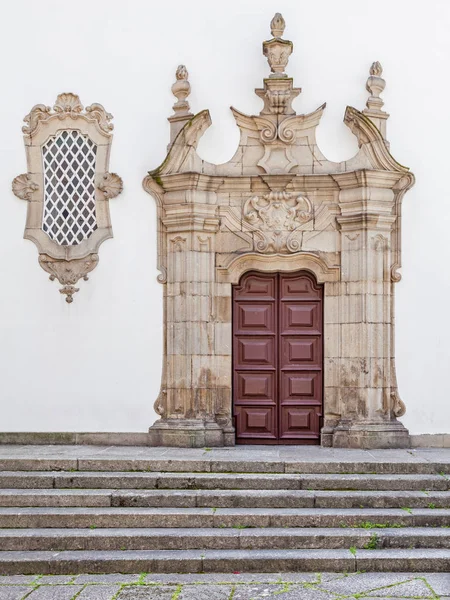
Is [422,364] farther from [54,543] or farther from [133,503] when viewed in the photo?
[54,543]

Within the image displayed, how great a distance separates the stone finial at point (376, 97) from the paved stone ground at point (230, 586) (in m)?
5.33

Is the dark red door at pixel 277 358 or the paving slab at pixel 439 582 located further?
the dark red door at pixel 277 358

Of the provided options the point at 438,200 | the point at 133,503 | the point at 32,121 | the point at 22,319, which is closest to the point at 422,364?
the point at 438,200

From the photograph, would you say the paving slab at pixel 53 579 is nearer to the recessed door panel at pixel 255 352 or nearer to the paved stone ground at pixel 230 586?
the paved stone ground at pixel 230 586

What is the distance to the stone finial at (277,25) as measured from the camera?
10391 mm

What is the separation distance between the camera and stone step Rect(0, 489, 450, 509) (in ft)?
27.0

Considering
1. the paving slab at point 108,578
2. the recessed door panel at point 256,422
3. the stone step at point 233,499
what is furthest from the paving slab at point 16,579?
the recessed door panel at point 256,422

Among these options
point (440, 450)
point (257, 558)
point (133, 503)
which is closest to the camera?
point (257, 558)

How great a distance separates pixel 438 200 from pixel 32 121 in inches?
189

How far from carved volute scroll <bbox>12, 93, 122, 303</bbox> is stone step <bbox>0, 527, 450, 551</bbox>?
3657 mm

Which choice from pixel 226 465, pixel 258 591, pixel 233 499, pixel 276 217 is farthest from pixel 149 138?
pixel 258 591

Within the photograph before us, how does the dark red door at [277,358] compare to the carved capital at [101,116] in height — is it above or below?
below

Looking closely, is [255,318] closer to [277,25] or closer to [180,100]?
[180,100]

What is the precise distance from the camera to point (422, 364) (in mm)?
10508
